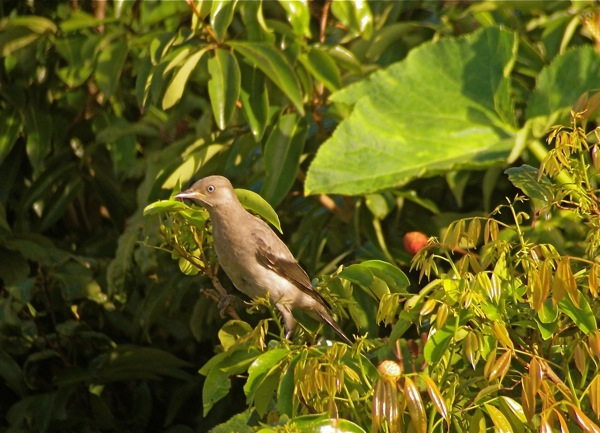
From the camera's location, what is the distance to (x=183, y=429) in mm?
4531

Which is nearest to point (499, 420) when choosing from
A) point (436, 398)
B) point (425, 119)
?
point (436, 398)

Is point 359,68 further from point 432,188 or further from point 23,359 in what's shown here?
point 23,359

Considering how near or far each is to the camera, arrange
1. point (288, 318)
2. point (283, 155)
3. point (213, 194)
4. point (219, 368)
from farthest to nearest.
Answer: point (283, 155)
point (213, 194)
point (288, 318)
point (219, 368)

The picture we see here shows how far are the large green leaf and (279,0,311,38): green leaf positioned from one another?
0.97 ft

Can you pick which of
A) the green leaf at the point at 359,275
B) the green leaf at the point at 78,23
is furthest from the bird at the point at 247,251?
the green leaf at the point at 78,23

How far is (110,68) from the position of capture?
4641mm

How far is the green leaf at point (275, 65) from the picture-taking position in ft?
13.7

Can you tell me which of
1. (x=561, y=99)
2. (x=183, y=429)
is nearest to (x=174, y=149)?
(x=183, y=429)

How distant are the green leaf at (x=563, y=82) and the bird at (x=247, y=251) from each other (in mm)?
1170

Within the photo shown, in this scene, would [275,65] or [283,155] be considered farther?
[283,155]

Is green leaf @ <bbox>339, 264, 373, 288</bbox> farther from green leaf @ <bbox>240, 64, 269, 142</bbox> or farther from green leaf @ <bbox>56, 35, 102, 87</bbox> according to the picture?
green leaf @ <bbox>56, 35, 102, 87</bbox>

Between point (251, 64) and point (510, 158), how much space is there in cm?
106

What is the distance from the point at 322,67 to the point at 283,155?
0.44 m

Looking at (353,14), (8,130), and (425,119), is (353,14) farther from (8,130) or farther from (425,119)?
(8,130)
